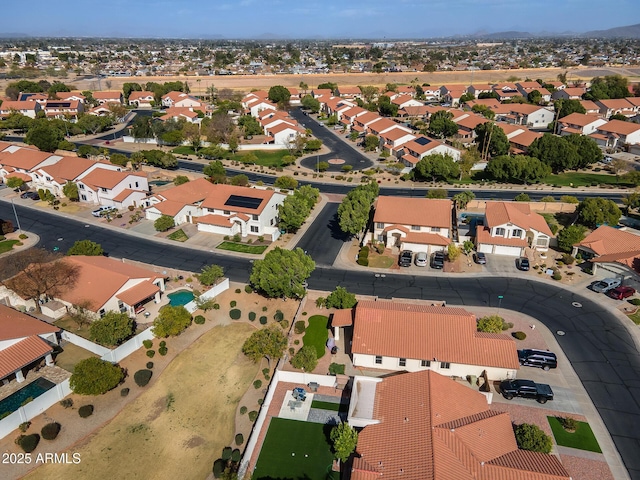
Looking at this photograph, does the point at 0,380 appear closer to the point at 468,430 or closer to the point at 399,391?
the point at 399,391

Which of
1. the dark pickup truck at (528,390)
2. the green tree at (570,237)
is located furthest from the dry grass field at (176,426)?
the green tree at (570,237)

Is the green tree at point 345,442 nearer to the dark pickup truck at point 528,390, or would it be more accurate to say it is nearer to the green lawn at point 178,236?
the dark pickup truck at point 528,390

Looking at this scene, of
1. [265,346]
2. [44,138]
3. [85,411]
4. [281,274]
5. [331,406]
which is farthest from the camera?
[44,138]

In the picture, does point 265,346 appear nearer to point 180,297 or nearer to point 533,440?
point 180,297

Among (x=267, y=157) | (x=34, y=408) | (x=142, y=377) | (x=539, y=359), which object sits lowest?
(x=34, y=408)

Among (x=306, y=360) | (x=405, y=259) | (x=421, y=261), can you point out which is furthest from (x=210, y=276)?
(x=421, y=261)
